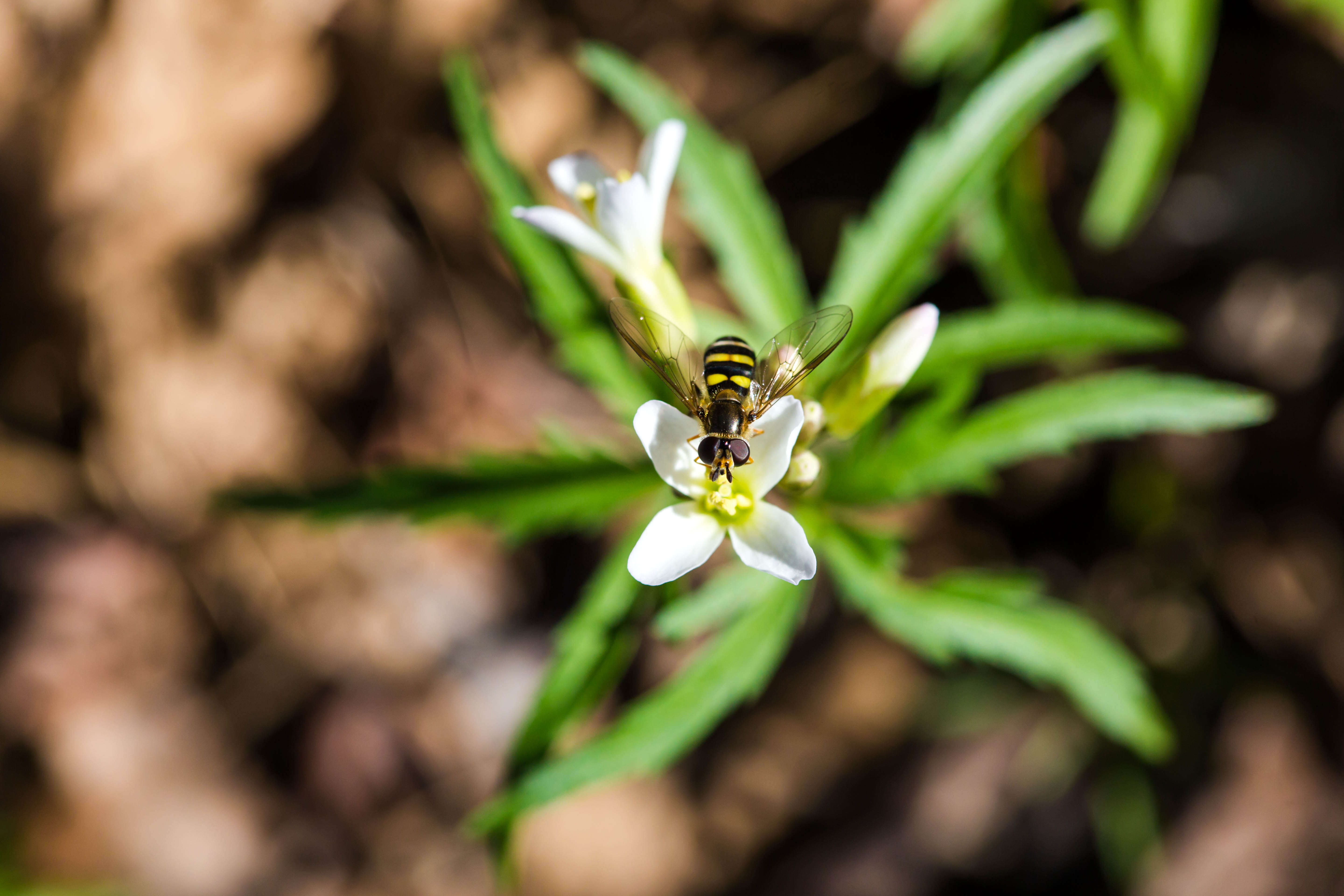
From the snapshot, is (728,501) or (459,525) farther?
(459,525)

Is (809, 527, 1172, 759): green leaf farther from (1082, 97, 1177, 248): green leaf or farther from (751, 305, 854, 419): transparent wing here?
(1082, 97, 1177, 248): green leaf

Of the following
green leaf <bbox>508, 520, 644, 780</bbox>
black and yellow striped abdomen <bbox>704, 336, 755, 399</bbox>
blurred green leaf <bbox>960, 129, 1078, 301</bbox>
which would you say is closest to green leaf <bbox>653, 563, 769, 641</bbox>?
green leaf <bbox>508, 520, 644, 780</bbox>

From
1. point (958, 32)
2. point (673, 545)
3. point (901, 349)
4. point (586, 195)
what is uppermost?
point (958, 32)

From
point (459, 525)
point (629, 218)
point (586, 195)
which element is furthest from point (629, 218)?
point (459, 525)

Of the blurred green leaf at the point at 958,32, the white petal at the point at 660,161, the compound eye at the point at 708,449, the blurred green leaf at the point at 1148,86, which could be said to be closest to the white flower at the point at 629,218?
the white petal at the point at 660,161

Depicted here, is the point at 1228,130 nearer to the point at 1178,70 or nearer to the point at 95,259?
the point at 1178,70

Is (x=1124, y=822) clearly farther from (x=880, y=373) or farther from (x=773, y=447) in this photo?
(x=773, y=447)

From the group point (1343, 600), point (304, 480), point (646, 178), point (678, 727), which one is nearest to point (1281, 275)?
point (1343, 600)
